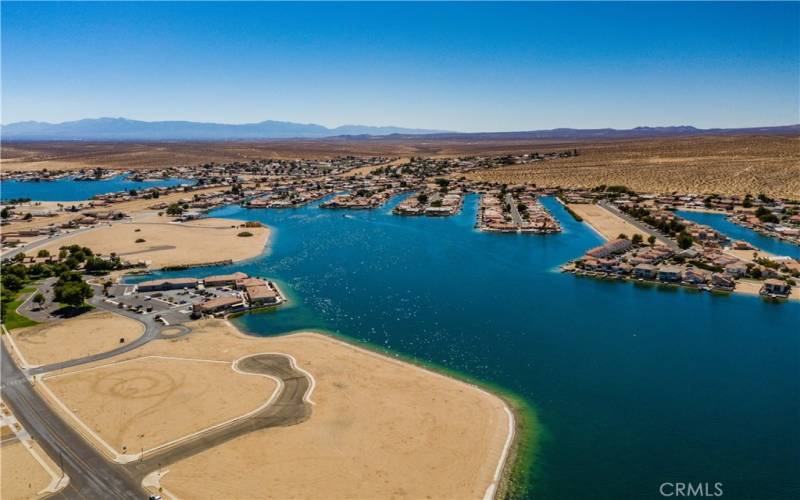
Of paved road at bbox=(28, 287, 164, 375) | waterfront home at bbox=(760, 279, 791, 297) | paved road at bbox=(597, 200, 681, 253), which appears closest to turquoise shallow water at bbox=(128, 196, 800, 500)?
waterfront home at bbox=(760, 279, 791, 297)

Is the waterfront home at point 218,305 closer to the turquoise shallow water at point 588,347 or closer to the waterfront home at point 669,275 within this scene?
the turquoise shallow water at point 588,347

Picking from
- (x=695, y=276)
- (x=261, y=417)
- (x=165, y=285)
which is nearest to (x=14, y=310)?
(x=165, y=285)

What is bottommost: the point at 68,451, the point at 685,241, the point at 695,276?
the point at 68,451

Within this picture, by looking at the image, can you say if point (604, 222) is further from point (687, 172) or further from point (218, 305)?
point (687, 172)

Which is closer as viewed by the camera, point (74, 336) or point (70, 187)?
point (74, 336)

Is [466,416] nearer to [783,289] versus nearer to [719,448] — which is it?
[719,448]
